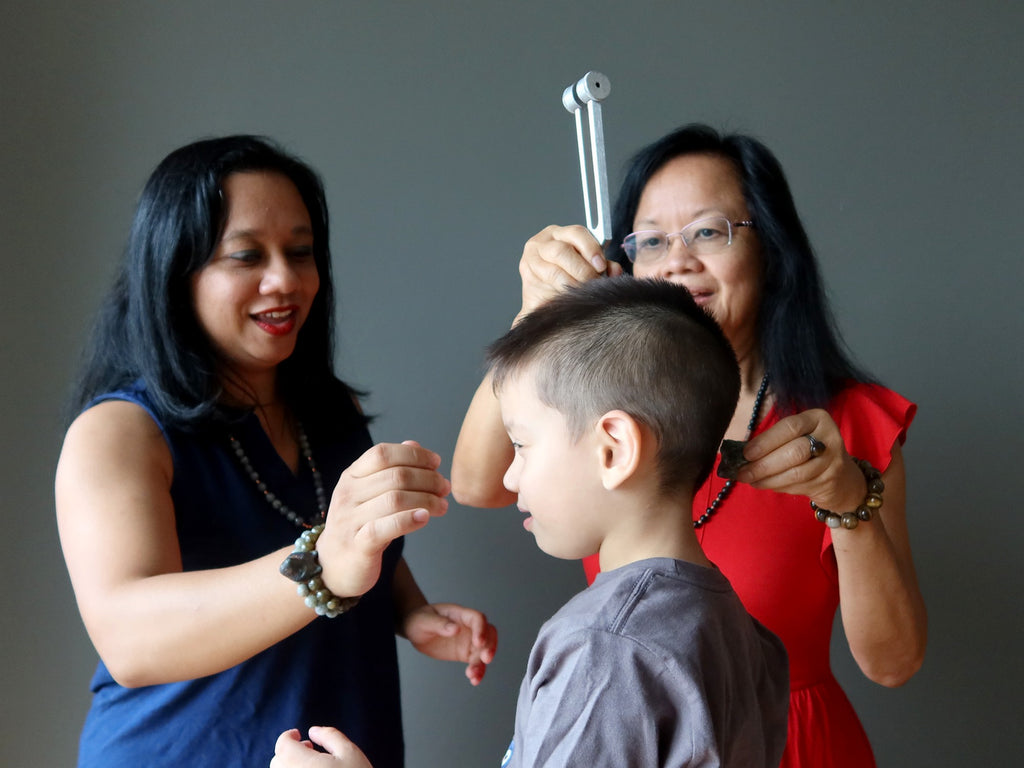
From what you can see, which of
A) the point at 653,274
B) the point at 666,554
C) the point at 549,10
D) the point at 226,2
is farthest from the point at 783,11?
the point at 666,554

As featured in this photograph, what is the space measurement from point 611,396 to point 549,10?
1.31 meters

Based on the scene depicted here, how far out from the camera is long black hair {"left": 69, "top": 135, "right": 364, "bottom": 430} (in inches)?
47.1

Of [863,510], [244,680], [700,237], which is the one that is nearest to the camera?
[863,510]

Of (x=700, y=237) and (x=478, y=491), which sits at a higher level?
(x=700, y=237)

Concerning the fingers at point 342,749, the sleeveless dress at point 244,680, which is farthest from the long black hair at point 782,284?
the fingers at point 342,749

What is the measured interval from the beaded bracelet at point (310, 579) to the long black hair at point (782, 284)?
720 mm

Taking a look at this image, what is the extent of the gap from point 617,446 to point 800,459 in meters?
0.23

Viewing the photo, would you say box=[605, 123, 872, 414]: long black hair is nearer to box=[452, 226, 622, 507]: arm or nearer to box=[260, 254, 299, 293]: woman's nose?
box=[452, 226, 622, 507]: arm

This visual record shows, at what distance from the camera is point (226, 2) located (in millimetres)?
1776

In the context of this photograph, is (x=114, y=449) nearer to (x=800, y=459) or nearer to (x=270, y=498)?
(x=270, y=498)

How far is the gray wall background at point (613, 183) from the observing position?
5.88 ft

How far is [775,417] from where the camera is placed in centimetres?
134

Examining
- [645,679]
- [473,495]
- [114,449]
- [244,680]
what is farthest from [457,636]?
[645,679]

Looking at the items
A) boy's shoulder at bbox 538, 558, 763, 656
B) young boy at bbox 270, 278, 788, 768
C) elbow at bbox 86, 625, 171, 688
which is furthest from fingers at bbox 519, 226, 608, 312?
elbow at bbox 86, 625, 171, 688
